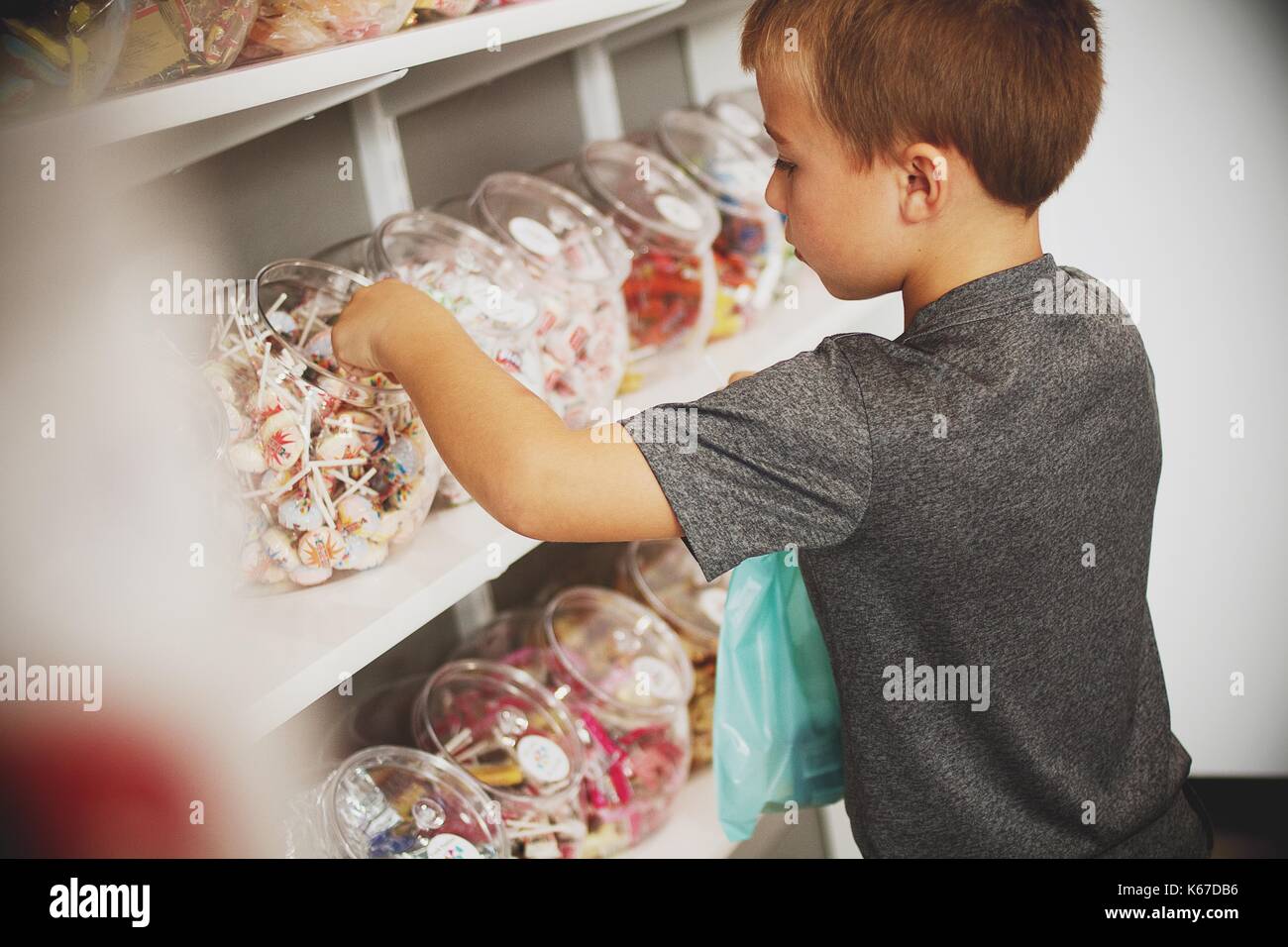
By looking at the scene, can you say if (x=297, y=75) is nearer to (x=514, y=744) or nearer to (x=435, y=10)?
(x=435, y=10)

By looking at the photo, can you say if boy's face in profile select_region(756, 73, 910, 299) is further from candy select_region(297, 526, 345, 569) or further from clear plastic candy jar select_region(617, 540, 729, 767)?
clear plastic candy jar select_region(617, 540, 729, 767)

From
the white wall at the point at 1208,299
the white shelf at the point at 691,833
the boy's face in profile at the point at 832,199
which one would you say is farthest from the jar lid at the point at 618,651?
the white wall at the point at 1208,299

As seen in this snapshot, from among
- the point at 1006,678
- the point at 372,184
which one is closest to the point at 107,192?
the point at 372,184

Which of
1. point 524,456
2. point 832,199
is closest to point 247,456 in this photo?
point 524,456

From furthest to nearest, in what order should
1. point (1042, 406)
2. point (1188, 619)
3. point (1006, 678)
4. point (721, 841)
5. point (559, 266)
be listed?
point (1188, 619) < point (721, 841) < point (559, 266) < point (1006, 678) < point (1042, 406)

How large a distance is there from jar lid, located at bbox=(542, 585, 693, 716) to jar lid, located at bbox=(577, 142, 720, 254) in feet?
1.45

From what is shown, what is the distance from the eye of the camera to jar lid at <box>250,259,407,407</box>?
2.79ft

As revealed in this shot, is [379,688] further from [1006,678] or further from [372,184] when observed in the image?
[1006,678]

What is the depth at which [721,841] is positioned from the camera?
125cm

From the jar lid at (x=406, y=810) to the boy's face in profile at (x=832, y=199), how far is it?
1.90 feet

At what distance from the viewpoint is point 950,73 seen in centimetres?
80

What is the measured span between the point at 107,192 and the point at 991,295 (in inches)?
28.5

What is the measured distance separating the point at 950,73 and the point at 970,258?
0.45 ft

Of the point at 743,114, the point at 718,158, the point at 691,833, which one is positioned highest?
the point at 743,114
